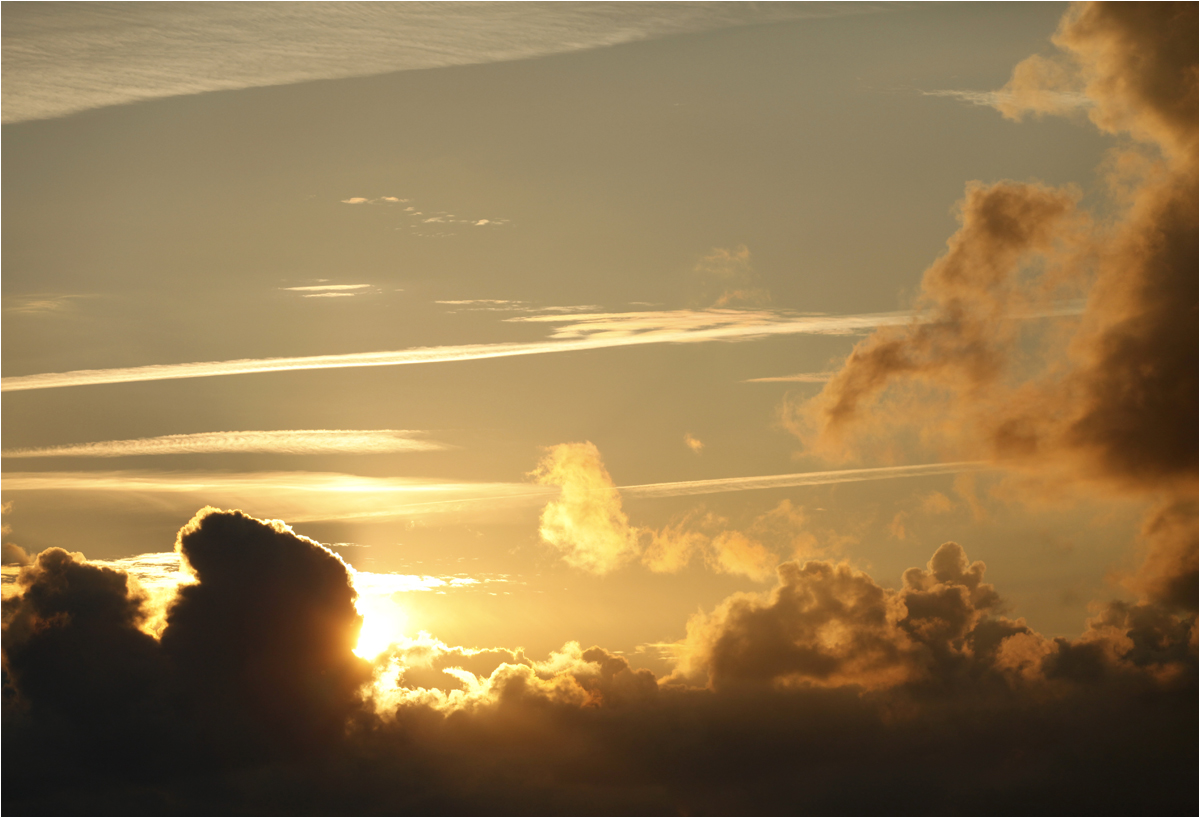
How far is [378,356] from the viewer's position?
13825cm

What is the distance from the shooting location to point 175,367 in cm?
13575

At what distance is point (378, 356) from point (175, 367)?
37339mm
